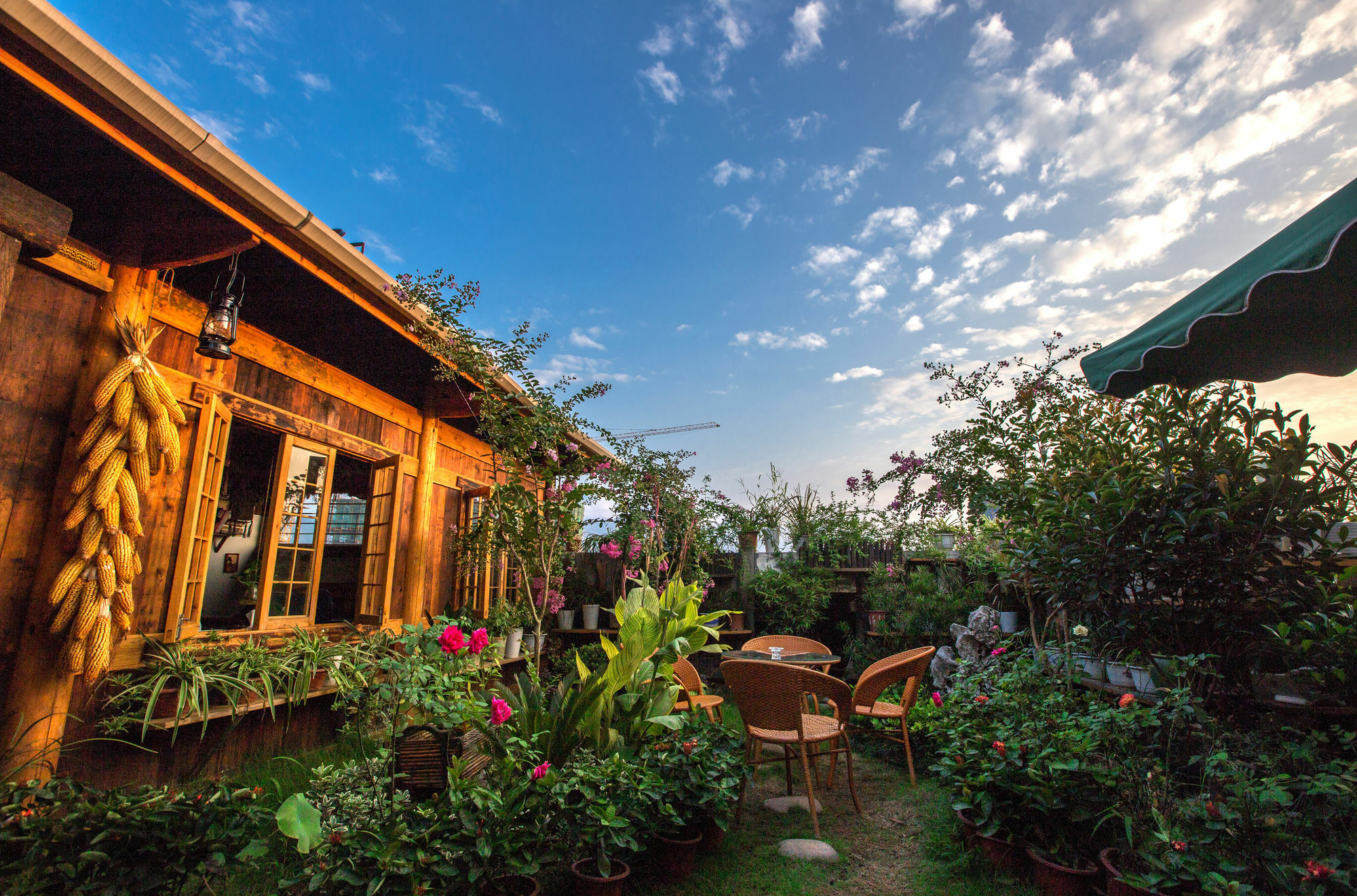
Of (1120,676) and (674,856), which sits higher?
(1120,676)

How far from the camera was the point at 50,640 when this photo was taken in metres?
2.48

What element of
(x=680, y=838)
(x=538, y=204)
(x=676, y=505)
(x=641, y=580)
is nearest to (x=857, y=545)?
(x=676, y=505)

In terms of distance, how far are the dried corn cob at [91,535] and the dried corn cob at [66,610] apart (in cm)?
14

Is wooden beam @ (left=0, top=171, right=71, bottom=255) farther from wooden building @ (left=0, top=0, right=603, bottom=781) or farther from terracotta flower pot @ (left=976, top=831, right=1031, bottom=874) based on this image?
terracotta flower pot @ (left=976, top=831, right=1031, bottom=874)

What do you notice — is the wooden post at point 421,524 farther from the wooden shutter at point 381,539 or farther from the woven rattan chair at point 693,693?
the woven rattan chair at point 693,693

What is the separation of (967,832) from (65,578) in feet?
13.3

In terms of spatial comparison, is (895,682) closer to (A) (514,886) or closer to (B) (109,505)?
(A) (514,886)

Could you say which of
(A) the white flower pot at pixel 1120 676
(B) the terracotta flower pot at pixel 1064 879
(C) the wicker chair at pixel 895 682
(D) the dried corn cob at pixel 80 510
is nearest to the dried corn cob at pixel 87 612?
(D) the dried corn cob at pixel 80 510

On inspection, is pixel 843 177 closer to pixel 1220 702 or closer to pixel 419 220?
pixel 419 220

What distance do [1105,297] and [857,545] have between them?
12.3ft

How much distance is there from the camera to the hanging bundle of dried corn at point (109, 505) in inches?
96.4

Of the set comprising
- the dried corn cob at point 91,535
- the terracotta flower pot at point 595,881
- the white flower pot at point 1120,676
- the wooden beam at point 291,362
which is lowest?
the terracotta flower pot at point 595,881

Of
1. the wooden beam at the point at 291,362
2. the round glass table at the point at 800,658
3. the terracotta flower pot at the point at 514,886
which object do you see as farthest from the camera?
the round glass table at the point at 800,658

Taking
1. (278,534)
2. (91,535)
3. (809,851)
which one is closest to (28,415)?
(91,535)
